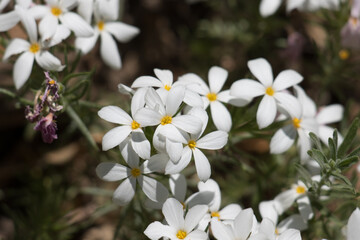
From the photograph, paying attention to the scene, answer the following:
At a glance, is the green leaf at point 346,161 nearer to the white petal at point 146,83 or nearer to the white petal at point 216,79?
the white petal at point 216,79

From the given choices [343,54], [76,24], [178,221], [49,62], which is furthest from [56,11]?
[343,54]

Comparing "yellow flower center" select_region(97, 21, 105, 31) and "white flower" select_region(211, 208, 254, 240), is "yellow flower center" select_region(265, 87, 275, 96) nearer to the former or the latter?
"white flower" select_region(211, 208, 254, 240)

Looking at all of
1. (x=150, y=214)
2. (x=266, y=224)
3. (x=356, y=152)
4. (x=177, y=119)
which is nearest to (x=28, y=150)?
(x=150, y=214)

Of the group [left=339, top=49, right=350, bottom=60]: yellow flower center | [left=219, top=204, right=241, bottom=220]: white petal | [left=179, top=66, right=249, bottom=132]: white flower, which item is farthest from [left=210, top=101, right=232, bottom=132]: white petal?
[left=339, top=49, right=350, bottom=60]: yellow flower center

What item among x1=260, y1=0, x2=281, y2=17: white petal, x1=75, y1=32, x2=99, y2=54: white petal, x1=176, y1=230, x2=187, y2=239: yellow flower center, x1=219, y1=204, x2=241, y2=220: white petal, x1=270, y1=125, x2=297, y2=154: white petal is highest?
x1=260, y1=0, x2=281, y2=17: white petal

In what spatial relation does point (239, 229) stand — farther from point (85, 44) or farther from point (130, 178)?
point (85, 44)

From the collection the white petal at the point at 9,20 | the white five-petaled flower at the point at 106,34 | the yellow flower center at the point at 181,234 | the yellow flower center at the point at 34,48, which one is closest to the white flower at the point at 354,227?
the yellow flower center at the point at 181,234
